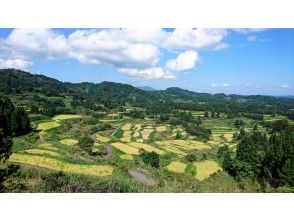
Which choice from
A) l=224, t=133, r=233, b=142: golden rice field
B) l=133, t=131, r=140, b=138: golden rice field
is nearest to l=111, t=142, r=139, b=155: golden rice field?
l=133, t=131, r=140, b=138: golden rice field

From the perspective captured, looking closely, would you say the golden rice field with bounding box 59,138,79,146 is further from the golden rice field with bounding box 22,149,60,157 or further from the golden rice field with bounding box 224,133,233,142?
the golden rice field with bounding box 224,133,233,142

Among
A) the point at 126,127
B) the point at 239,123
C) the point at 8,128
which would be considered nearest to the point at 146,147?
the point at 126,127

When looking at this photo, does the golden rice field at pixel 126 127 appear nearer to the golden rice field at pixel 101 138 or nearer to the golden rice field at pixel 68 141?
the golden rice field at pixel 101 138

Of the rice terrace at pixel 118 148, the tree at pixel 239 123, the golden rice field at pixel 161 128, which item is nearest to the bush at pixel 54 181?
the rice terrace at pixel 118 148
